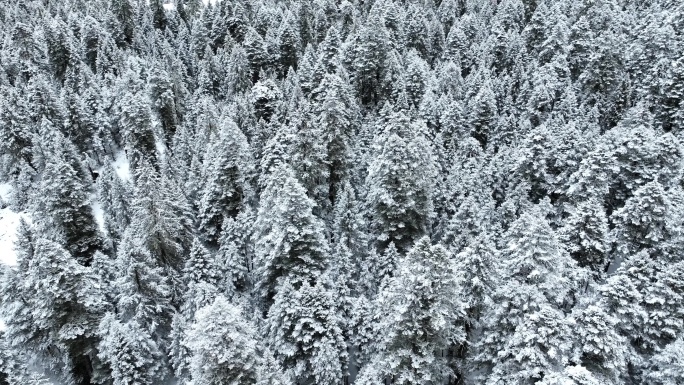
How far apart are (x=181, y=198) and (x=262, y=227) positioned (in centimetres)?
1185

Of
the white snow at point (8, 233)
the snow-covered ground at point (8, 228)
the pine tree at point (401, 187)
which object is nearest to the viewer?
the pine tree at point (401, 187)

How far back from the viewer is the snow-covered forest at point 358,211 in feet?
94.7

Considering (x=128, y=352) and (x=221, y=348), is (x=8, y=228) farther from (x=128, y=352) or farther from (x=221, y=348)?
(x=221, y=348)

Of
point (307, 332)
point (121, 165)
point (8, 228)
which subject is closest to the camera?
point (307, 332)

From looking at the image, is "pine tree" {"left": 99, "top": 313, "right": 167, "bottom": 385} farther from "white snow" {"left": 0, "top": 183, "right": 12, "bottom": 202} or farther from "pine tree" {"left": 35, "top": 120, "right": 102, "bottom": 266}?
"white snow" {"left": 0, "top": 183, "right": 12, "bottom": 202}

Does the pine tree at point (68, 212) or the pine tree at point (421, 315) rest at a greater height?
the pine tree at point (421, 315)

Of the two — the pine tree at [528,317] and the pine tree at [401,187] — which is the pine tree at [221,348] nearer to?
the pine tree at [528,317]

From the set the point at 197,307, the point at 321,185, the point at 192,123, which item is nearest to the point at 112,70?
the point at 192,123

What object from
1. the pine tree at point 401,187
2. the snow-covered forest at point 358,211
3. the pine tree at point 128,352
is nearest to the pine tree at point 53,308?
the snow-covered forest at point 358,211

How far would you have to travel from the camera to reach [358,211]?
44219mm

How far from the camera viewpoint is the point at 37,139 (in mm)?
57562

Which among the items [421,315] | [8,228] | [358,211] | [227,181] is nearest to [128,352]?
[227,181]

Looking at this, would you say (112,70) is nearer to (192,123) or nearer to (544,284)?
(192,123)

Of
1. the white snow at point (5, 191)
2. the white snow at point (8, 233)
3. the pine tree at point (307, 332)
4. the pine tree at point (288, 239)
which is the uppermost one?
the pine tree at point (288, 239)
